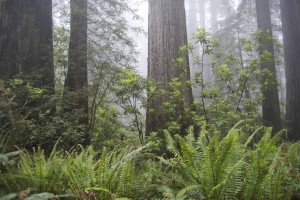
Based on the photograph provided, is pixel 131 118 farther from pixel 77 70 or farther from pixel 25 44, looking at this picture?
pixel 25 44

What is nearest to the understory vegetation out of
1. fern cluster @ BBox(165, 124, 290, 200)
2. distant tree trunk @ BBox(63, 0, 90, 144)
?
fern cluster @ BBox(165, 124, 290, 200)

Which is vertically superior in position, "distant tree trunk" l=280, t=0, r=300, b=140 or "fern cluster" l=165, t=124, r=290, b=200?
"distant tree trunk" l=280, t=0, r=300, b=140

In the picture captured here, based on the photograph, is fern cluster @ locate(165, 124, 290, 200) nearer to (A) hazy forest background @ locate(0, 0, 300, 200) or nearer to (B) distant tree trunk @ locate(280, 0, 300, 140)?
(A) hazy forest background @ locate(0, 0, 300, 200)

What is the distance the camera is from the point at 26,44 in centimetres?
577

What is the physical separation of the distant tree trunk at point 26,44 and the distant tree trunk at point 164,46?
7.09 feet

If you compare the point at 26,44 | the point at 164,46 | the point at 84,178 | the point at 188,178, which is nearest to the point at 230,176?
the point at 188,178

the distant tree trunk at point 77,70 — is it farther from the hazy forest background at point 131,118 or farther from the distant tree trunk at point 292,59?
the distant tree trunk at point 292,59

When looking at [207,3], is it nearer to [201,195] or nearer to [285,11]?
[285,11]

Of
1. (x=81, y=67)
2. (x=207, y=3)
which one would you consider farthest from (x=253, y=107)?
(x=207, y=3)

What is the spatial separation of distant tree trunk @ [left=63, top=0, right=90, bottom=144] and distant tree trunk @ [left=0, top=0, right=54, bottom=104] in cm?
48

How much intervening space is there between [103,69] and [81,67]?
0.50 meters

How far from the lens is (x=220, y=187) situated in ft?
7.39

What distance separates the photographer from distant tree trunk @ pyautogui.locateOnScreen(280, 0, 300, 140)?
31.7 ft

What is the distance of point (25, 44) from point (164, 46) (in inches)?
115
